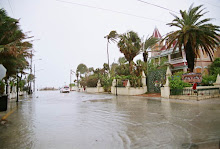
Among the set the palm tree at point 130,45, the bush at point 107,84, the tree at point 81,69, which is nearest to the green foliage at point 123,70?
the bush at point 107,84

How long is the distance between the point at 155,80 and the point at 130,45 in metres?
7.47

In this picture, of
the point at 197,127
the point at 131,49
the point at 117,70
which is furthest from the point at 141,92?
the point at 197,127

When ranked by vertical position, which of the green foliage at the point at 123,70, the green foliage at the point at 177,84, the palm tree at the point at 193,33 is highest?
the palm tree at the point at 193,33

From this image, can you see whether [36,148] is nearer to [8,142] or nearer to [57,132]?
[8,142]

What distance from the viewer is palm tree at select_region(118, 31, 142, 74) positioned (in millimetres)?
27562

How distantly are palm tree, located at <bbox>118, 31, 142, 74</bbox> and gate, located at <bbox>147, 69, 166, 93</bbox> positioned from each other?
516cm

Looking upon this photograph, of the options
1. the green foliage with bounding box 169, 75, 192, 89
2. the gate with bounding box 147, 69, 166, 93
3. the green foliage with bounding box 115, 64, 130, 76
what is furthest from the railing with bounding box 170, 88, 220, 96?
the green foliage with bounding box 115, 64, 130, 76

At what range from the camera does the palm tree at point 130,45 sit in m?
27.6

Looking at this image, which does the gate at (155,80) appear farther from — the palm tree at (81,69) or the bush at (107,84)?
the palm tree at (81,69)

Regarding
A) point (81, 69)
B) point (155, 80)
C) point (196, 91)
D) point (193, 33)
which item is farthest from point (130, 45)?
point (81, 69)

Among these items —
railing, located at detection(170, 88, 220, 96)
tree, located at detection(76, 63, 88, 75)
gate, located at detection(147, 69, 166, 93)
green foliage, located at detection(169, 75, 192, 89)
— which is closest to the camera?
railing, located at detection(170, 88, 220, 96)

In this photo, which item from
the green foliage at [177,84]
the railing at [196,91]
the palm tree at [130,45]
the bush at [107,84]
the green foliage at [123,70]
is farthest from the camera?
the green foliage at [123,70]

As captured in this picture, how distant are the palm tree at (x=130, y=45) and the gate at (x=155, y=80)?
16.9ft

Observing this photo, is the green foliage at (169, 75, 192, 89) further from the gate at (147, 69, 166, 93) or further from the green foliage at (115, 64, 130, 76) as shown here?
the green foliage at (115, 64, 130, 76)
